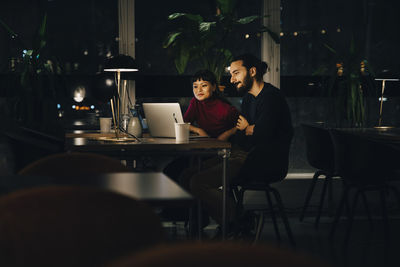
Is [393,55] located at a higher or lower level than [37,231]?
higher

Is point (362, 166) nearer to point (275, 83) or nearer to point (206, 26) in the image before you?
point (275, 83)

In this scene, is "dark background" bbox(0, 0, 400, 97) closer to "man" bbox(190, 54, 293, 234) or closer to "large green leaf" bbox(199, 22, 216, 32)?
"large green leaf" bbox(199, 22, 216, 32)

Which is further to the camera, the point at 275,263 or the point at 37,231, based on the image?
the point at 37,231

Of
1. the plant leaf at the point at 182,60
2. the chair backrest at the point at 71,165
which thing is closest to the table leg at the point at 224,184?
the chair backrest at the point at 71,165

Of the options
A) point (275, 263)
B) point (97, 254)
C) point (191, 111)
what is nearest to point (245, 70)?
point (191, 111)

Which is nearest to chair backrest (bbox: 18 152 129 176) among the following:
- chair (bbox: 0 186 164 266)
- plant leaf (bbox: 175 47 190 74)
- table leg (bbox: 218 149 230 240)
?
chair (bbox: 0 186 164 266)

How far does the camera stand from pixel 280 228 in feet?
15.6

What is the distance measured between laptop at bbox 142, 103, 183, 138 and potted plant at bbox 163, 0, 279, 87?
5.46ft

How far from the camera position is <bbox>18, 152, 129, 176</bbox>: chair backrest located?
6.90ft

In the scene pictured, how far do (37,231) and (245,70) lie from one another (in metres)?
3.48

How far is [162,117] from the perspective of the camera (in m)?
3.80

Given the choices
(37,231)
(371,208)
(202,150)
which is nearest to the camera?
(37,231)

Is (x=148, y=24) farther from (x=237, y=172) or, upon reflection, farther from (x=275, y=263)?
(x=275, y=263)

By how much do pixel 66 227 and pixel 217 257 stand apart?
445 millimetres
